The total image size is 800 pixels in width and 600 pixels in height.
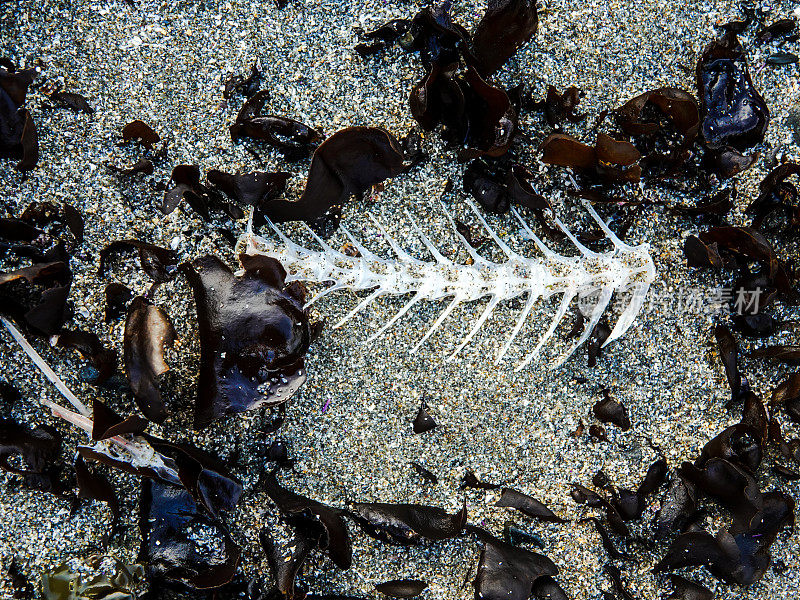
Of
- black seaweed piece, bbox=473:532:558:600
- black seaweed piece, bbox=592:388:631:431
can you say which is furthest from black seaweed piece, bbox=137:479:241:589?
black seaweed piece, bbox=592:388:631:431

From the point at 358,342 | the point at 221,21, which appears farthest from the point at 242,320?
the point at 221,21

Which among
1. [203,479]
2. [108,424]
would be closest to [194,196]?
[108,424]

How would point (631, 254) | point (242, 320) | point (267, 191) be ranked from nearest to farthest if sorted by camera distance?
point (242, 320) → point (267, 191) → point (631, 254)

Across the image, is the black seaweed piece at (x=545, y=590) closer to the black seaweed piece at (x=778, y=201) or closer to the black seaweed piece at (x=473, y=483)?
the black seaweed piece at (x=473, y=483)

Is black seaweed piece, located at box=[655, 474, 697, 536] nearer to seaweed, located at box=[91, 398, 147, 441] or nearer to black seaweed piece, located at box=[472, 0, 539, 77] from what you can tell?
black seaweed piece, located at box=[472, 0, 539, 77]

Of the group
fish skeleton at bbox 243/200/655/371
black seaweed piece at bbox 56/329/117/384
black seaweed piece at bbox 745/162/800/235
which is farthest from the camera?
black seaweed piece at bbox 745/162/800/235

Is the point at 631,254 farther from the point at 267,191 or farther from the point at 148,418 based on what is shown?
the point at 148,418
